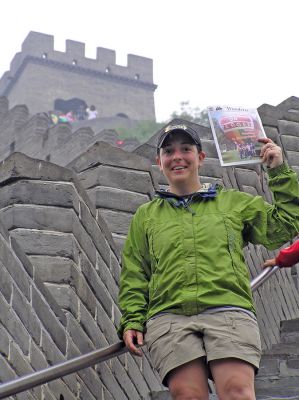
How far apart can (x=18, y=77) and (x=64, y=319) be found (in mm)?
69595

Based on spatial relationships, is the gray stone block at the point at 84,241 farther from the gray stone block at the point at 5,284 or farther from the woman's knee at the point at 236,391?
the woman's knee at the point at 236,391

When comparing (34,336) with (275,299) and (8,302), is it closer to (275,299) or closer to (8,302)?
(8,302)

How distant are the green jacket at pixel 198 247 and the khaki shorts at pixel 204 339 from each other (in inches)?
2.1

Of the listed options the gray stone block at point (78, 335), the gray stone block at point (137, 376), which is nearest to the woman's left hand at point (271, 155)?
the gray stone block at point (78, 335)

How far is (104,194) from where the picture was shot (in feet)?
23.1

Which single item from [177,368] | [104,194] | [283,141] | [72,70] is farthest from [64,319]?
[72,70]

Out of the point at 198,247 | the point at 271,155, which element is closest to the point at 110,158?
the point at 271,155

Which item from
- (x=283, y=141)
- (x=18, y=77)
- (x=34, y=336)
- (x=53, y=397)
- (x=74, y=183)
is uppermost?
(x=18, y=77)

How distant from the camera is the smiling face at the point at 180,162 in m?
4.22

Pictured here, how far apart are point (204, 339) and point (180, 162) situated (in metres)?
0.88

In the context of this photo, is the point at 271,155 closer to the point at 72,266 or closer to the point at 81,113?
the point at 72,266

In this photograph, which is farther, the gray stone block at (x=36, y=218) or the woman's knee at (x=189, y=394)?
the gray stone block at (x=36, y=218)

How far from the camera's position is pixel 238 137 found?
4473mm

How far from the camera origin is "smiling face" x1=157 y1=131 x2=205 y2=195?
4.22 metres
